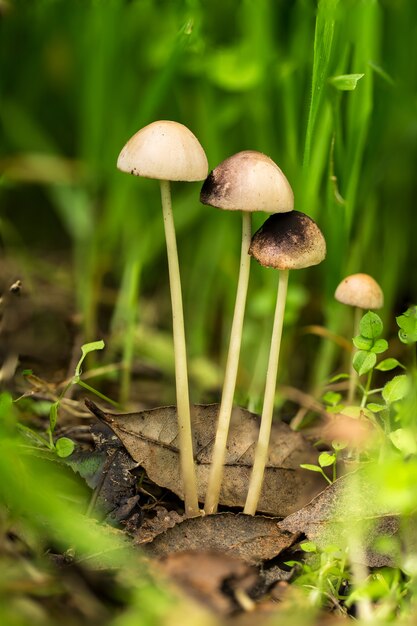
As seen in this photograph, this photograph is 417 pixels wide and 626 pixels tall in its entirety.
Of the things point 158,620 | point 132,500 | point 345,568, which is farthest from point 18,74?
point 158,620

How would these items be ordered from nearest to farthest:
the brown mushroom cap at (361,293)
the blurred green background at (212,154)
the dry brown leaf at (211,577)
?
the dry brown leaf at (211,577), the brown mushroom cap at (361,293), the blurred green background at (212,154)

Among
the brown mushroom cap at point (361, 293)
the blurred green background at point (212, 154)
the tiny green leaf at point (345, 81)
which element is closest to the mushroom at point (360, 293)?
the brown mushroom cap at point (361, 293)

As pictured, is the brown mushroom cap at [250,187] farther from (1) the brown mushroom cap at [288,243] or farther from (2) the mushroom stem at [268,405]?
(2) the mushroom stem at [268,405]

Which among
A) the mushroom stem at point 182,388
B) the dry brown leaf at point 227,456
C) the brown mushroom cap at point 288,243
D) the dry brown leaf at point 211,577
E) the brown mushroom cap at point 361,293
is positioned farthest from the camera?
the brown mushroom cap at point 361,293

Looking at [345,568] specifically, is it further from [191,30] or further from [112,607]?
[191,30]

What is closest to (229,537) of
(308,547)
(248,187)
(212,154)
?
(308,547)

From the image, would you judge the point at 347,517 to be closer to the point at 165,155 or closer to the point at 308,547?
the point at 308,547

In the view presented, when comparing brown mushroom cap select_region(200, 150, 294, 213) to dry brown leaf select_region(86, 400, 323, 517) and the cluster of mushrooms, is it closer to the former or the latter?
the cluster of mushrooms
